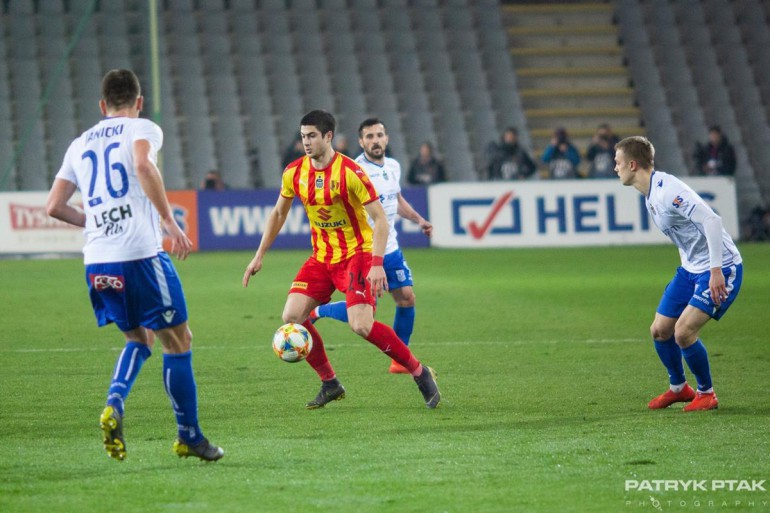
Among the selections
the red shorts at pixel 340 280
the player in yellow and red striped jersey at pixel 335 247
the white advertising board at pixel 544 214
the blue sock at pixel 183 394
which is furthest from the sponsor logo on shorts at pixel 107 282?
the white advertising board at pixel 544 214

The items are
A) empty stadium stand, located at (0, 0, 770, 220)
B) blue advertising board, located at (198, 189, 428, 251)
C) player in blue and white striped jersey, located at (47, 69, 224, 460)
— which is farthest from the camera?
empty stadium stand, located at (0, 0, 770, 220)

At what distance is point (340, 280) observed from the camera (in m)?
7.73

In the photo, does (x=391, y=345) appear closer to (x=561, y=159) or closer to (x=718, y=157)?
(x=561, y=159)

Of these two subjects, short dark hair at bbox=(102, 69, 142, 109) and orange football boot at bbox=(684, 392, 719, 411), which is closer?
short dark hair at bbox=(102, 69, 142, 109)

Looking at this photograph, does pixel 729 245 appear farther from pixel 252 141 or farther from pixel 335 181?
pixel 252 141

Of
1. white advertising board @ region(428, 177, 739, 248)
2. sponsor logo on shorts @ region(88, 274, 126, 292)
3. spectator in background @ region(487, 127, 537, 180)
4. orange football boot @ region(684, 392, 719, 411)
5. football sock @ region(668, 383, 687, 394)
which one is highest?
spectator in background @ region(487, 127, 537, 180)

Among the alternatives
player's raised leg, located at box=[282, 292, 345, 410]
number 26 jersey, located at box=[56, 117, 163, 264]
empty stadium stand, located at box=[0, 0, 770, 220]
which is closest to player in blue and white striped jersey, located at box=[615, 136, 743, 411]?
player's raised leg, located at box=[282, 292, 345, 410]

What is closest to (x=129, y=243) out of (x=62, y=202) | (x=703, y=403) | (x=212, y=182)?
(x=62, y=202)

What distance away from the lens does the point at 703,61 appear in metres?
30.4

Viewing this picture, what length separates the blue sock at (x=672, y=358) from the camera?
7568 mm

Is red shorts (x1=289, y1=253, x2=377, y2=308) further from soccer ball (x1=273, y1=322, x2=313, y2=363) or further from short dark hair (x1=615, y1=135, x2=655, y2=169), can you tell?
short dark hair (x1=615, y1=135, x2=655, y2=169)

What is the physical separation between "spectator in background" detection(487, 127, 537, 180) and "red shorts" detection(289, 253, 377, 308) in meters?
16.4

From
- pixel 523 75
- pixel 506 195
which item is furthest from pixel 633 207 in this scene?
pixel 523 75

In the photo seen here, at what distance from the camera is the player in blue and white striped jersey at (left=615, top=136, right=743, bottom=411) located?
7.15m
